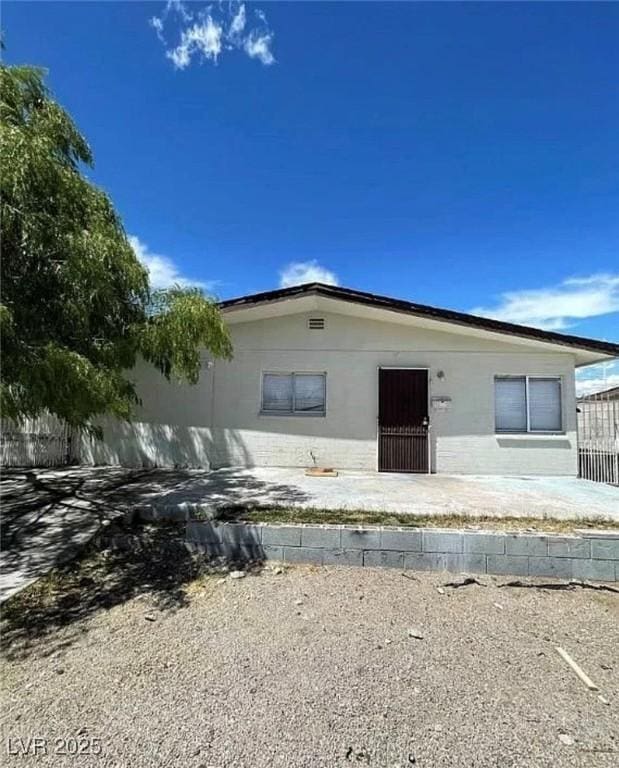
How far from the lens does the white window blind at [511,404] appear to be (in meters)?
9.25

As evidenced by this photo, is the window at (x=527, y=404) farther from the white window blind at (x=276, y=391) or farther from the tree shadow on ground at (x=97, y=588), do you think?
the tree shadow on ground at (x=97, y=588)

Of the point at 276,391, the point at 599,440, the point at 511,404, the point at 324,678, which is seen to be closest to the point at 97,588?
the point at 324,678

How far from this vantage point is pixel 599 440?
901 centimetres

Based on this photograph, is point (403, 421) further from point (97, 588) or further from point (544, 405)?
point (97, 588)

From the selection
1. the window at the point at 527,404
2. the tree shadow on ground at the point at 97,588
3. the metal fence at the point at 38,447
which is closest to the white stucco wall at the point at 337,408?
the window at the point at 527,404

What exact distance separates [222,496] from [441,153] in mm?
9877

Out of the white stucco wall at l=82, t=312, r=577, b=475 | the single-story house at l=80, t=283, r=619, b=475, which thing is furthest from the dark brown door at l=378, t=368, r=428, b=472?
the white stucco wall at l=82, t=312, r=577, b=475

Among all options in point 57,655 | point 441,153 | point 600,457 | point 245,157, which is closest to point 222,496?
point 57,655

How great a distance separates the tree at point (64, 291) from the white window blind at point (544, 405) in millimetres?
7419

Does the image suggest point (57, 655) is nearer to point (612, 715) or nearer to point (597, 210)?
point (612, 715)

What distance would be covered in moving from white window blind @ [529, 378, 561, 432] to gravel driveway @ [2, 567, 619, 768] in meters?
5.64

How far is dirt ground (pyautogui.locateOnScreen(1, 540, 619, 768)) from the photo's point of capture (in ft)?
7.06

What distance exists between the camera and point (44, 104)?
4.41 m

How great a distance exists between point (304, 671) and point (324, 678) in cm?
15
